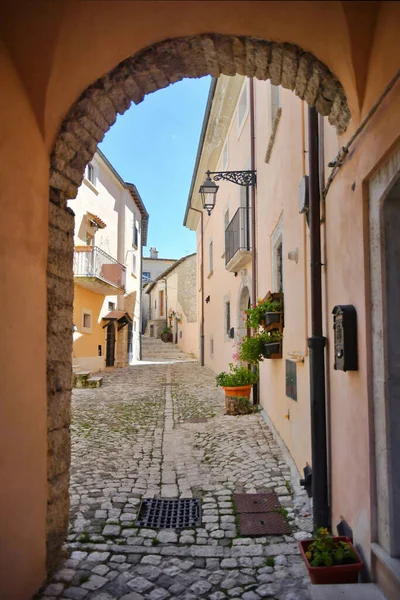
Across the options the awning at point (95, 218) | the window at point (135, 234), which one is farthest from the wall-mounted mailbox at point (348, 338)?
the window at point (135, 234)

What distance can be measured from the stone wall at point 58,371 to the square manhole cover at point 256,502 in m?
1.55

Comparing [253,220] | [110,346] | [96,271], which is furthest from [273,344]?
[110,346]

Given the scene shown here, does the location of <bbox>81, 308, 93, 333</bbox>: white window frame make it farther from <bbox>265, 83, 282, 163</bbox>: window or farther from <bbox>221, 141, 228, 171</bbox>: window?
<bbox>265, 83, 282, 163</bbox>: window

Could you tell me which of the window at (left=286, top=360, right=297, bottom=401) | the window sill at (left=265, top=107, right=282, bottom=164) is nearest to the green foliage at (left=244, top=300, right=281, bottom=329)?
the window at (left=286, top=360, right=297, bottom=401)

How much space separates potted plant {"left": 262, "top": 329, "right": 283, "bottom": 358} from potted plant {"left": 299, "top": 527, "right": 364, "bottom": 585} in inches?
132

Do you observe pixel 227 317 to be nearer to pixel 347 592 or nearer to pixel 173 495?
pixel 173 495

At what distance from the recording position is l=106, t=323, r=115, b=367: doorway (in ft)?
60.9

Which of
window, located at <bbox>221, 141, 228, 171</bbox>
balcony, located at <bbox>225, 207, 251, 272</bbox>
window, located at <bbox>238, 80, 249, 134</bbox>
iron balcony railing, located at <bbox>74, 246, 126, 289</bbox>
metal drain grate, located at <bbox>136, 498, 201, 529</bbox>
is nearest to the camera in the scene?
metal drain grate, located at <bbox>136, 498, 201, 529</bbox>

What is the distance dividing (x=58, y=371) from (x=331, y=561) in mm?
2035

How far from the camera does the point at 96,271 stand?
15.5 metres

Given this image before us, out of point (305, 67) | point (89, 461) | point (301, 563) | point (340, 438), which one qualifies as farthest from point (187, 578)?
point (305, 67)

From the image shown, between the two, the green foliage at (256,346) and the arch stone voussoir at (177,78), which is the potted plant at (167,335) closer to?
the green foliage at (256,346)

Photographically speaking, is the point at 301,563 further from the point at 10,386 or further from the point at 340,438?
the point at 10,386

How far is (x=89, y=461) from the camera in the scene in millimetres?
5246
